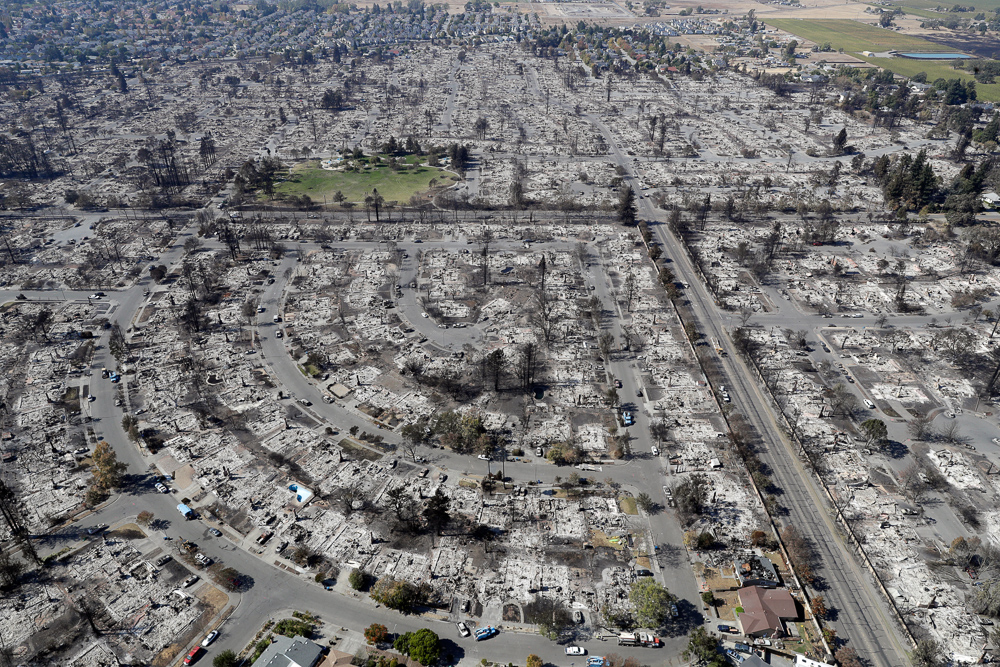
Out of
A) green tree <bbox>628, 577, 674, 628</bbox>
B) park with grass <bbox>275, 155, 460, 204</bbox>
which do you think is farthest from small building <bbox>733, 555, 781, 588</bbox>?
park with grass <bbox>275, 155, 460, 204</bbox>

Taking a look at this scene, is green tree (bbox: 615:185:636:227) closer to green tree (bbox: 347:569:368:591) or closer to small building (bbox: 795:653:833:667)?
small building (bbox: 795:653:833:667)

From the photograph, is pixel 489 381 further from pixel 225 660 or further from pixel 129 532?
pixel 129 532

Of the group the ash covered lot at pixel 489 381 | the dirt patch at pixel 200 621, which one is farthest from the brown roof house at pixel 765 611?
the dirt patch at pixel 200 621

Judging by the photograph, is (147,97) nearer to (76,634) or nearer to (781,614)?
(76,634)

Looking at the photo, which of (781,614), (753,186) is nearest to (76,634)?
(781,614)

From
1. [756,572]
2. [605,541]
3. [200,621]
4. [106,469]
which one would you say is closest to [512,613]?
[605,541]

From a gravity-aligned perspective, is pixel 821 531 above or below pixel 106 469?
below
